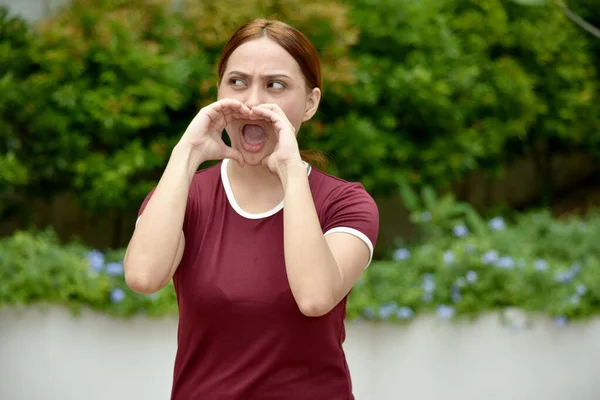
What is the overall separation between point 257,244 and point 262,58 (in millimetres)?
445

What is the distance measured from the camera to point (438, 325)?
490cm

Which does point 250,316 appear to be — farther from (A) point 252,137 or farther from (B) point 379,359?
(B) point 379,359

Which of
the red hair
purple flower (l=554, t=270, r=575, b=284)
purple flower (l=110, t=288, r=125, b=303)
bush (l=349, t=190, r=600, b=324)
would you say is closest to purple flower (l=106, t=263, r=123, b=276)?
purple flower (l=110, t=288, r=125, b=303)

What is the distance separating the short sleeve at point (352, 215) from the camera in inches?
80.5

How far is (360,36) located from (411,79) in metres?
0.53

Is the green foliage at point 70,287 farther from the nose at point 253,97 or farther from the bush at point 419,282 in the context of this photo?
the nose at point 253,97

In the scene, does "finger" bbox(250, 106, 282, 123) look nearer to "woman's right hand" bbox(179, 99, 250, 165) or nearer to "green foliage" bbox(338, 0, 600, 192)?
"woman's right hand" bbox(179, 99, 250, 165)

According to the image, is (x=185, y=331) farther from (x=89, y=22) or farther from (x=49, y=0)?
(x=49, y=0)

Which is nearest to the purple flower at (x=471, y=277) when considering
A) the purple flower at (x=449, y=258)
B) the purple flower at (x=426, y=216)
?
the purple flower at (x=449, y=258)

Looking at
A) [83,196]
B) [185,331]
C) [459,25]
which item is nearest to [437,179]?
[459,25]

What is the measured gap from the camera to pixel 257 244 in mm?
2041

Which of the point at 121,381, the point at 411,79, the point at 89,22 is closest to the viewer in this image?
the point at 121,381

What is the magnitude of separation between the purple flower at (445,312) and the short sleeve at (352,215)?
2836mm

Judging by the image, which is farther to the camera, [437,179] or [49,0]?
[437,179]
